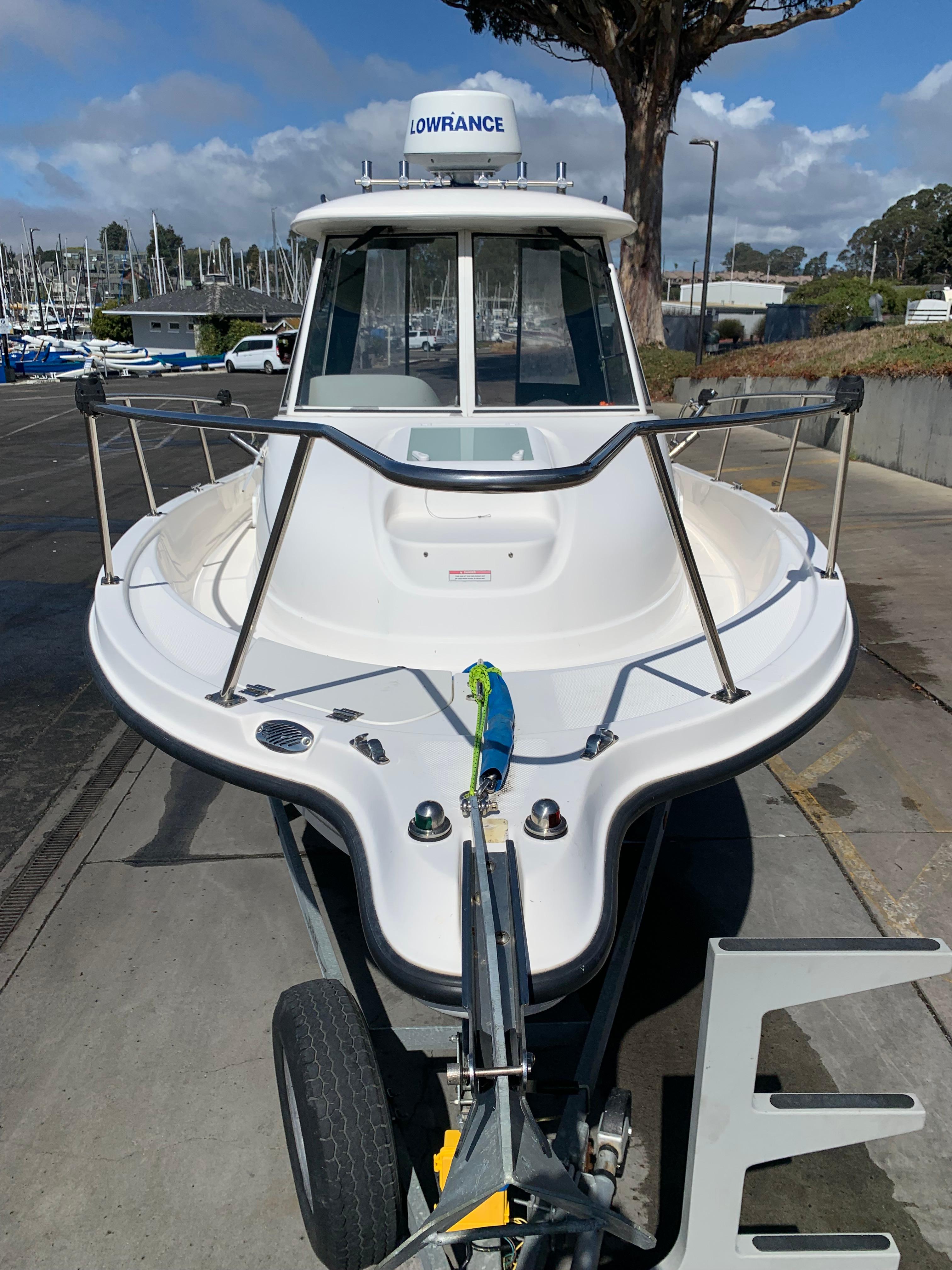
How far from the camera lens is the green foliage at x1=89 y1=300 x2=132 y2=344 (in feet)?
172

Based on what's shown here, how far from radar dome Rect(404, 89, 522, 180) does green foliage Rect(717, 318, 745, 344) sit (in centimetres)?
3760

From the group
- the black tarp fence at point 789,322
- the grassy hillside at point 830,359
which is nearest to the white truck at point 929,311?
the black tarp fence at point 789,322

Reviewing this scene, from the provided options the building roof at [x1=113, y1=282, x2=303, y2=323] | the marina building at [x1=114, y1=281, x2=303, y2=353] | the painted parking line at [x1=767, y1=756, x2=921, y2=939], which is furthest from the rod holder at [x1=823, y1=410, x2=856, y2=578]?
the marina building at [x1=114, y1=281, x2=303, y2=353]

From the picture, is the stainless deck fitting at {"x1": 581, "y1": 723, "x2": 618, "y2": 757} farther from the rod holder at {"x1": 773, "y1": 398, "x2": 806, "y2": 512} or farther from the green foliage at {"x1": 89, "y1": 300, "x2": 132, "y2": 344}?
the green foliage at {"x1": 89, "y1": 300, "x2": 132, "y2": 344}

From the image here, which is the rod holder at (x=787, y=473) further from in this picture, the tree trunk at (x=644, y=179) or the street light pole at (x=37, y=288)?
the street light pole at (x=37, y=288)

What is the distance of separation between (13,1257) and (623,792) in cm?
168

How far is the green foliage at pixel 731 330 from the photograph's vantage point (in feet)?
132

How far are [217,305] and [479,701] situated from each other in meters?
48.4

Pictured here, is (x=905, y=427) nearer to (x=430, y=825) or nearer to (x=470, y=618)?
(x=470, y=618)

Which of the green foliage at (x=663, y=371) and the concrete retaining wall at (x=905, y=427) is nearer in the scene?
the concrete retaining wall at (x=905, y=427)

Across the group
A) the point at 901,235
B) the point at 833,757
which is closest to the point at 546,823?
the point at 833,757

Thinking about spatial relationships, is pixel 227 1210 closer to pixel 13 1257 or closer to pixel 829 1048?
pixel 13 1257

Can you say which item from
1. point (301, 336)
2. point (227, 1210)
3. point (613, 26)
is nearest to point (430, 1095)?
point (227, 1210)

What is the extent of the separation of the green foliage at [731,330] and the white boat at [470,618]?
38.6 m
